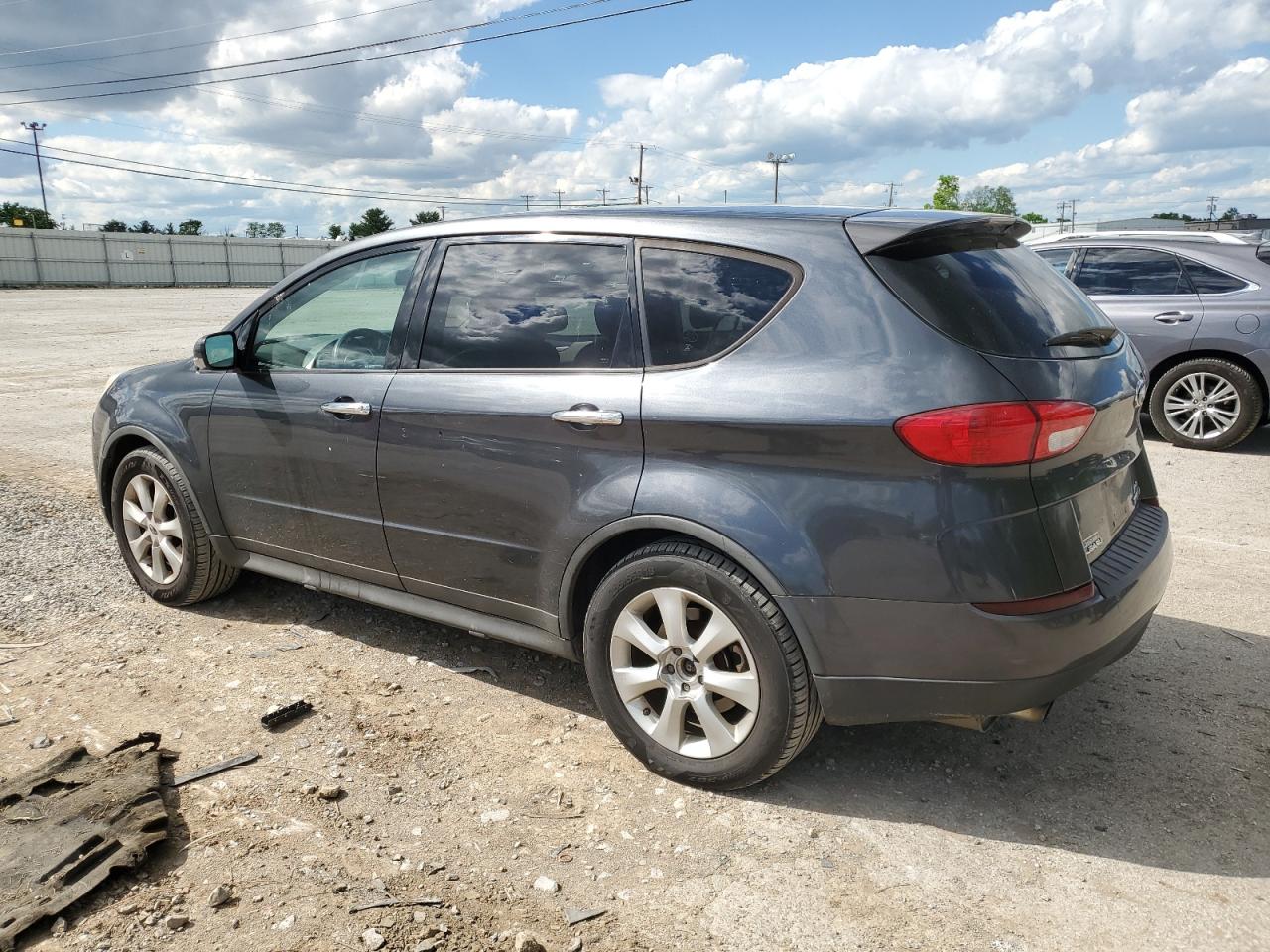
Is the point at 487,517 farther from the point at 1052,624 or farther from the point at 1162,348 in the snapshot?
the point at 1162,348

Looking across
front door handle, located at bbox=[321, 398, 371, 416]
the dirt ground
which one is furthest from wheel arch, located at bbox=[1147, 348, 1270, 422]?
front door handle, located at bbox=[321, 398, 371, 416]

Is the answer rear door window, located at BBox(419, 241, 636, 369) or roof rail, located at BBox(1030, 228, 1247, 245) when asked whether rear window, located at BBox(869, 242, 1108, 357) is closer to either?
rear door window, located at BBox(419, 241, 636, 369)

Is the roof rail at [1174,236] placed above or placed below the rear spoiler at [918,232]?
above

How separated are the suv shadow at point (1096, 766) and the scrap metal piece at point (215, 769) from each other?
95cm

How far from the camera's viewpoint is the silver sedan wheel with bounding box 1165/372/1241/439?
8.25m

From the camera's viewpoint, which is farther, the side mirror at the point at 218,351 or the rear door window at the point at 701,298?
the side mirror at the point at 218,351

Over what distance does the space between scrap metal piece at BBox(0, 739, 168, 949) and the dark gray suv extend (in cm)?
115

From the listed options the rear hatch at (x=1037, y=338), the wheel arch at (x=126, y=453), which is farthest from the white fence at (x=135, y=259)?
the rear hatch at (x=1037, y=338)

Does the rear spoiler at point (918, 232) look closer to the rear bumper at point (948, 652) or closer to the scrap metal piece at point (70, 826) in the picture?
the rear bumper at point (948, 652)

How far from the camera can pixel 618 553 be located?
323 centimetres

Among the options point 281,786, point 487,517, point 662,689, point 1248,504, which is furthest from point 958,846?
point 1248,504

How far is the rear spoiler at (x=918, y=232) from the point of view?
2840 mm

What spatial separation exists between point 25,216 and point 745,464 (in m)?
90.0

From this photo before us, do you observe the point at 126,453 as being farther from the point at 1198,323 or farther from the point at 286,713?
the point at 1198,323
